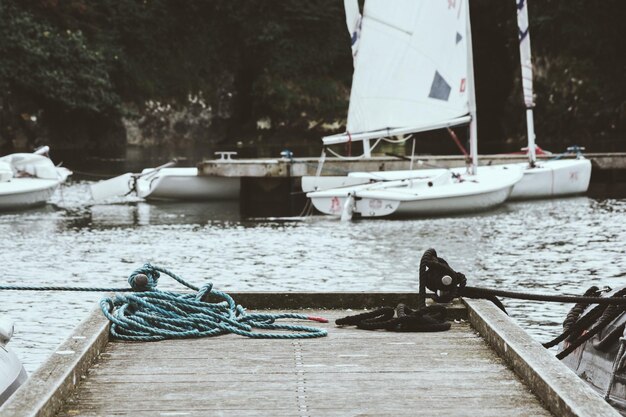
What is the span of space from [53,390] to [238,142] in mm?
45335

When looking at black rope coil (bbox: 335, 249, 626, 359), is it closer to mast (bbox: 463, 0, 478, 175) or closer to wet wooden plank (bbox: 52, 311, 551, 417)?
wet wooden plank (bbox: 52, 311, 551, 417)

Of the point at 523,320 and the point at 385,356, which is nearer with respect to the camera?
the point at 385,356

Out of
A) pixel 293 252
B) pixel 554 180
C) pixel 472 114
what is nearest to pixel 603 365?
pixel 293 252

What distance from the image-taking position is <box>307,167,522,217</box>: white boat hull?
63.2 ft

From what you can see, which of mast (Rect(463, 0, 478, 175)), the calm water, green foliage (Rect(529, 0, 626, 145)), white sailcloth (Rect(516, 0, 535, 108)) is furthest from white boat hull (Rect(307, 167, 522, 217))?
green foliage (Rect(529, 0, 626, 145))

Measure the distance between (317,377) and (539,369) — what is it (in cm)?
94

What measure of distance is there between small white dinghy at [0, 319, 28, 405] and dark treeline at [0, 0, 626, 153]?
1383 inches

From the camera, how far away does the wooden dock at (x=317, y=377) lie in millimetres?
4258

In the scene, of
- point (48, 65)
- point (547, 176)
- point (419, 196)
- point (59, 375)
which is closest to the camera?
point (59, 375)

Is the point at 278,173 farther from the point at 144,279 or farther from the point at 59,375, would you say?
the point at 59,375

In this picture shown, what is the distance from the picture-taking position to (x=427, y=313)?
5992mm

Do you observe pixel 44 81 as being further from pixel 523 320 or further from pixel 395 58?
pixel 523 320

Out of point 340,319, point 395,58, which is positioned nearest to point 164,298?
point 340,319

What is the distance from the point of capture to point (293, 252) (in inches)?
601
